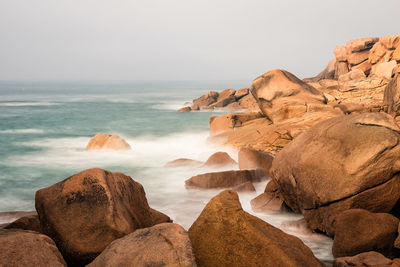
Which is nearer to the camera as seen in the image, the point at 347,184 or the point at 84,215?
the point at 84,215

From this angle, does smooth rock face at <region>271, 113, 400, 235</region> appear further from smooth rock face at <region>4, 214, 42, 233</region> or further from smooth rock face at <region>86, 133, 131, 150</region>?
smooth rock face at <region>86, 133, 131, 150</region>

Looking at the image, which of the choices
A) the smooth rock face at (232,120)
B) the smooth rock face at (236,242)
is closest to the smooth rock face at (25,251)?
the smooth rock face at (236,242)

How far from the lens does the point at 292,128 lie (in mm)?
11695

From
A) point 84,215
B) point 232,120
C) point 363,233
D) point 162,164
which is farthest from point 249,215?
point 232,120

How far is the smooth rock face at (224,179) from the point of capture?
944cm

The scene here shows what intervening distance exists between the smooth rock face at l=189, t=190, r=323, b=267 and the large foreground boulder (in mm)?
9099

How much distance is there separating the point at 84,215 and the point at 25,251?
1311 millimetres

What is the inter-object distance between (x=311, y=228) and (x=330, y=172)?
116cm

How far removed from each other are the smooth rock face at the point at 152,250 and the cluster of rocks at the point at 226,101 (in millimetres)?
32816

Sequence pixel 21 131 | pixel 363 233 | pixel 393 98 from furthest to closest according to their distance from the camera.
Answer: pixel 21 131, pixel 393 98, pixel 363 233

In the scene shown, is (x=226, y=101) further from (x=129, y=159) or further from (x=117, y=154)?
(x=129, y=159)

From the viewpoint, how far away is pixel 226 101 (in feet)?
129

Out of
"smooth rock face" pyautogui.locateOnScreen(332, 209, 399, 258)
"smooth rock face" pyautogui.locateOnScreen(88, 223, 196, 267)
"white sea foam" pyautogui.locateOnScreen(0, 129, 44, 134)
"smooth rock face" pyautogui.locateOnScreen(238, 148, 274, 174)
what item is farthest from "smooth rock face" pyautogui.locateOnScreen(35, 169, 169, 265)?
"white sea foam" pyautogui.locateOnScreen(0, 129, 44, 134)

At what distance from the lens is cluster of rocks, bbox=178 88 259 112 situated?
123ft
